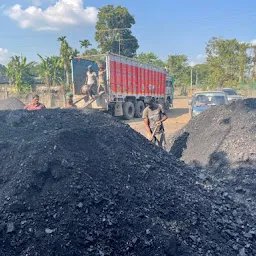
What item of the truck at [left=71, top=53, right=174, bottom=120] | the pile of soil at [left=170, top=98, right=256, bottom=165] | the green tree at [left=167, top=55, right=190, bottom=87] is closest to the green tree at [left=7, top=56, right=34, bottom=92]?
the truck at [left=71, top=53, right=174, bottom=120]

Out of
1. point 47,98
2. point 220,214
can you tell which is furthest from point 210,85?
point 220,214

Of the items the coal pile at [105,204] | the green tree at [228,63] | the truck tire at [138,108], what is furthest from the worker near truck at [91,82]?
the green tree at [228,63]

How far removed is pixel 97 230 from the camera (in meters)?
2.96

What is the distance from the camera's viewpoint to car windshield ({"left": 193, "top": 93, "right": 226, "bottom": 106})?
10.9 metres

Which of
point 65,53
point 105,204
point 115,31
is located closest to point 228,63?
point 65,53

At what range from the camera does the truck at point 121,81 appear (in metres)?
13.4

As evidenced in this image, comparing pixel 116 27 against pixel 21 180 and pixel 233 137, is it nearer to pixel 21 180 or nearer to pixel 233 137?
pixel 233 137

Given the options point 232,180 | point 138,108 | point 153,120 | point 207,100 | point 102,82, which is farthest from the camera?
point 138,108

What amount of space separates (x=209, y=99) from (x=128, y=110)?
5.30m

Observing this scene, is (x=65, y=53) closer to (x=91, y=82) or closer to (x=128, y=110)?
(x=128, y=110)

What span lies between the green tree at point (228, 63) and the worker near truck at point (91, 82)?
18536mm

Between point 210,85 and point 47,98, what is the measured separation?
673 inches

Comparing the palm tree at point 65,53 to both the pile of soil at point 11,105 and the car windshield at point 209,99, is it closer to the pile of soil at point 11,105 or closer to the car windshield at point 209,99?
the pile of soil at point 11,105

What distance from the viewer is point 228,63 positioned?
28125mm
